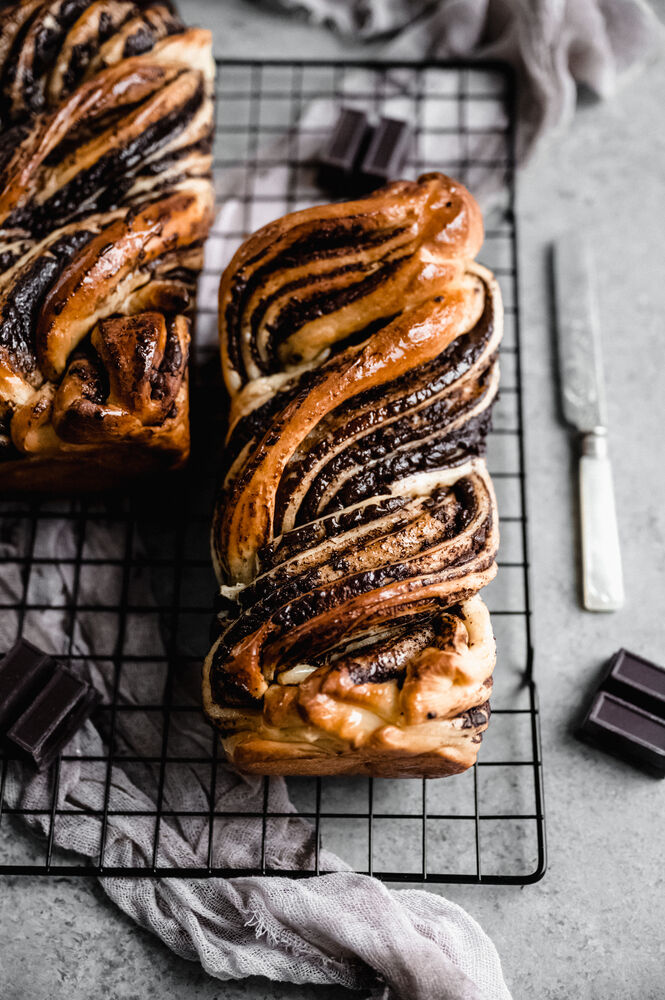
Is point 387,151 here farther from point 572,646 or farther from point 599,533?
point 572,646

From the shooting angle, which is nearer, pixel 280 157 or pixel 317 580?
pixel 317 580

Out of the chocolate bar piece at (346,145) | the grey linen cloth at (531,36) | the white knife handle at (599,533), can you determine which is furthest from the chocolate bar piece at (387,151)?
the white knife handle at (599,533)

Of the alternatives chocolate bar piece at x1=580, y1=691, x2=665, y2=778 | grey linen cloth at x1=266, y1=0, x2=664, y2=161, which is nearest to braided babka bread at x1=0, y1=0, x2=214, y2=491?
grey linen cloth at x1=266, y1=0, x2=664, y2=161

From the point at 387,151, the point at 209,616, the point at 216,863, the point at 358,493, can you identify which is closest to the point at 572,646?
the point at 358,493

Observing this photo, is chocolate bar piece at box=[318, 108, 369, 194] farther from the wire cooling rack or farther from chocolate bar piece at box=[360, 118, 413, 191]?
the wire cooling rack

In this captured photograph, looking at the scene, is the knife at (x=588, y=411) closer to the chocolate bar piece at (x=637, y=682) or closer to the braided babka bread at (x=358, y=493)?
the chocolate bar piece at (x=637, y=682)

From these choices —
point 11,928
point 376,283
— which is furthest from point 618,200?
point 11,928

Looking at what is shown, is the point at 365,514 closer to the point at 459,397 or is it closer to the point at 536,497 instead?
the point at 459,397
